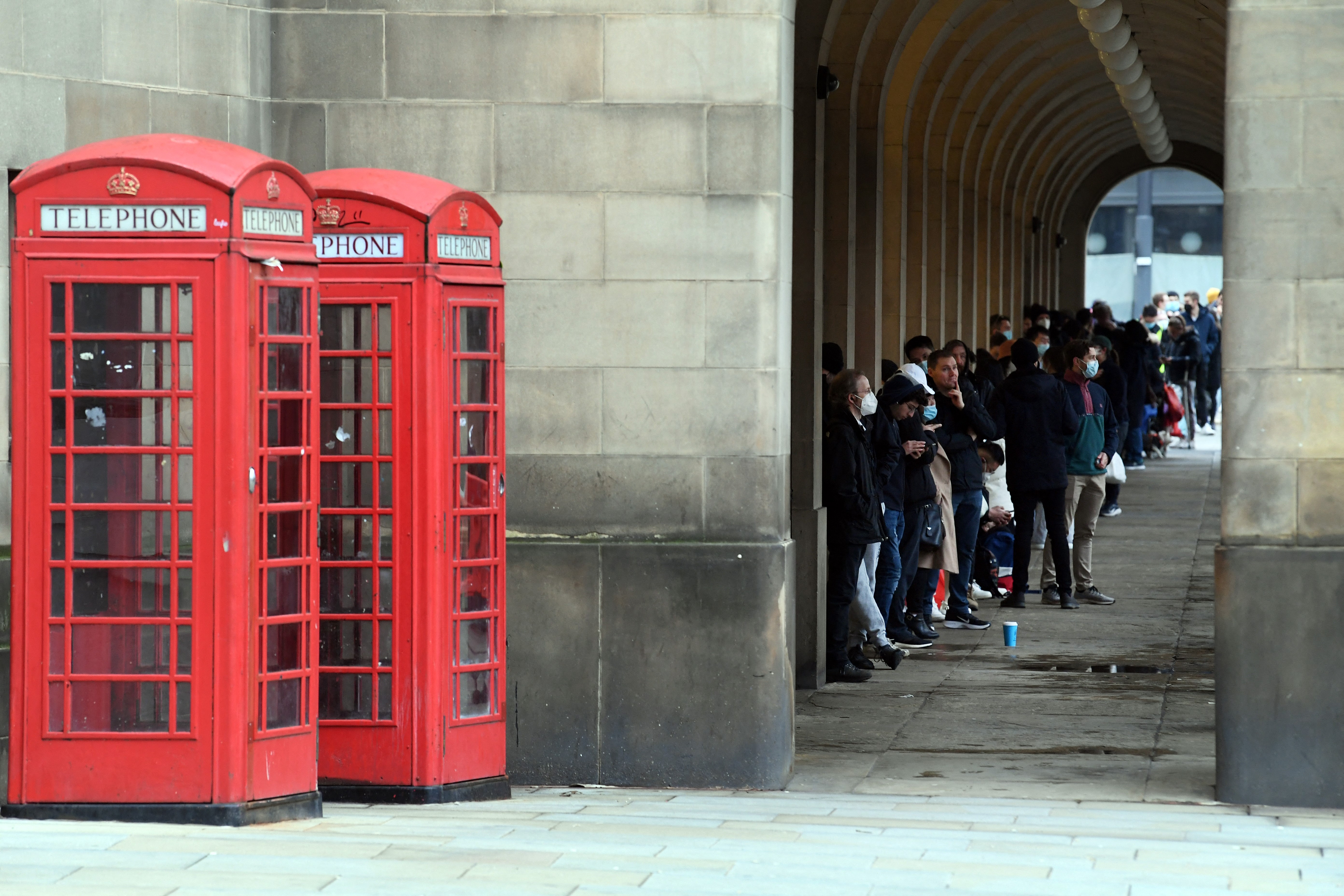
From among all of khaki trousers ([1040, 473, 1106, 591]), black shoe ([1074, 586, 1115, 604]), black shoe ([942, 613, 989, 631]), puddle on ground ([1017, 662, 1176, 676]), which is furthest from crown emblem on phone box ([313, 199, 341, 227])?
black shoe ([1074, 586, 1115, 604])

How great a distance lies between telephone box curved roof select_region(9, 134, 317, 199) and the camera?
6.54 m

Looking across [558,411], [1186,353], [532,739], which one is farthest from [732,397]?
[1186,353]

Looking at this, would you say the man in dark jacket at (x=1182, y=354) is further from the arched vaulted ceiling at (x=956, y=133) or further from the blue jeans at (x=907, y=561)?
the blue jeans at (x=907, y=561)

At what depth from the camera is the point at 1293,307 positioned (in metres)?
7.77

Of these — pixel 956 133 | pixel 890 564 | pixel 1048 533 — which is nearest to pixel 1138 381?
pixel 956 133

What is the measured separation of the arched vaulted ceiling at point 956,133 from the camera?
43.2 feet

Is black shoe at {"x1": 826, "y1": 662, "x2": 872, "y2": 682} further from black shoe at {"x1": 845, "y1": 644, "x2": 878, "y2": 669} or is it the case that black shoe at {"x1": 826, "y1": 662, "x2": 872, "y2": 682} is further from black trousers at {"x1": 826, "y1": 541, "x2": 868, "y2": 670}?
black shoe at {"x1": 845, "y1": 644, "x2": 878, "y2": 669}

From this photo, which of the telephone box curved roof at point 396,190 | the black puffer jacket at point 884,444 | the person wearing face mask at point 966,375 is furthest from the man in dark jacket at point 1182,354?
the telephone box curved roof at point 396,190

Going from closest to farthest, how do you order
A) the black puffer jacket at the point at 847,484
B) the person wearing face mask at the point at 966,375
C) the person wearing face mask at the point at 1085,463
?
the black puffer jacket at the point at 847,484, the person wearing face mask at the point at 966,375, the person wearing face mask at the point at 1085,463

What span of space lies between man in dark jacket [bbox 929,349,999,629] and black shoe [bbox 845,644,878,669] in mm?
1911

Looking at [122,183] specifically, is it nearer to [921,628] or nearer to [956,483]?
[921,628]

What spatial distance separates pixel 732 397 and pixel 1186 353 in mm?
21358

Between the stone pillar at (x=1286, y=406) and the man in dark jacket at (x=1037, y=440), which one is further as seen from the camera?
the man in dark jacket at (x=1037, y=440)

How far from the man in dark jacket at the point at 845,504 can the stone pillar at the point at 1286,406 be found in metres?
3.43
